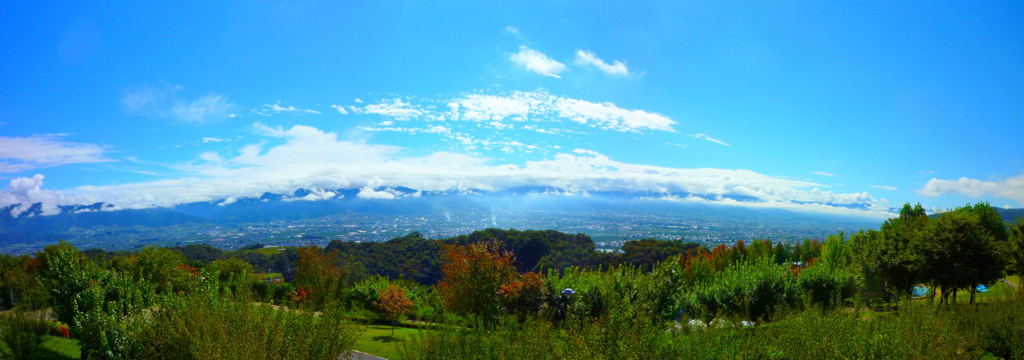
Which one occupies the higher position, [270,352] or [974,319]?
[270,352]

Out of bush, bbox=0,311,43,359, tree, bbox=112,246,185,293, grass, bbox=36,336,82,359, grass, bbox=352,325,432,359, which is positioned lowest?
grass, bbox=352,325,432,359

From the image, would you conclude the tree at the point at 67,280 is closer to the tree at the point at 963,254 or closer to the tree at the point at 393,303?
the tree at the point at 393,303

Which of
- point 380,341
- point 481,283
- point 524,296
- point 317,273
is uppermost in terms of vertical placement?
point 481,283

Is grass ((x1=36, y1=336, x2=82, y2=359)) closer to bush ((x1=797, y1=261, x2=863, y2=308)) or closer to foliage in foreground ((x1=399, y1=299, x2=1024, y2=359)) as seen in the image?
foliage in foreground ((x1=399, y1=299, x2=1024, y2=359))

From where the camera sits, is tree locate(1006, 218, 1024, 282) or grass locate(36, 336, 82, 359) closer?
grass locate(36, 336, 82, 359)

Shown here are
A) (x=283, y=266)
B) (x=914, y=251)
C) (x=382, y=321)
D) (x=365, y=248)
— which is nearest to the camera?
(x=914, y=251)

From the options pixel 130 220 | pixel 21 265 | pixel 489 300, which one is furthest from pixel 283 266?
pixel 130 220

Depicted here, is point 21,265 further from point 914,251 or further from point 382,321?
point 914,251

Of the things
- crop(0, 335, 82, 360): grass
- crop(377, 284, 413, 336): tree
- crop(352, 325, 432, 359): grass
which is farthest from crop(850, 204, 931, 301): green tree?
crop(0, 335, 82, 360): grass

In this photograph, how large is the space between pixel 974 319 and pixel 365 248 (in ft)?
172

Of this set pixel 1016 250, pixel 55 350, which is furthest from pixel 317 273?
pixel 1016 250

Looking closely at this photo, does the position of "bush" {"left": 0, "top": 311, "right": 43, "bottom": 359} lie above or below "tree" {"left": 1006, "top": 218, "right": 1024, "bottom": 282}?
below

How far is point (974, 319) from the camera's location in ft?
31.9

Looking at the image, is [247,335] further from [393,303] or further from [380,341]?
[393,303]
